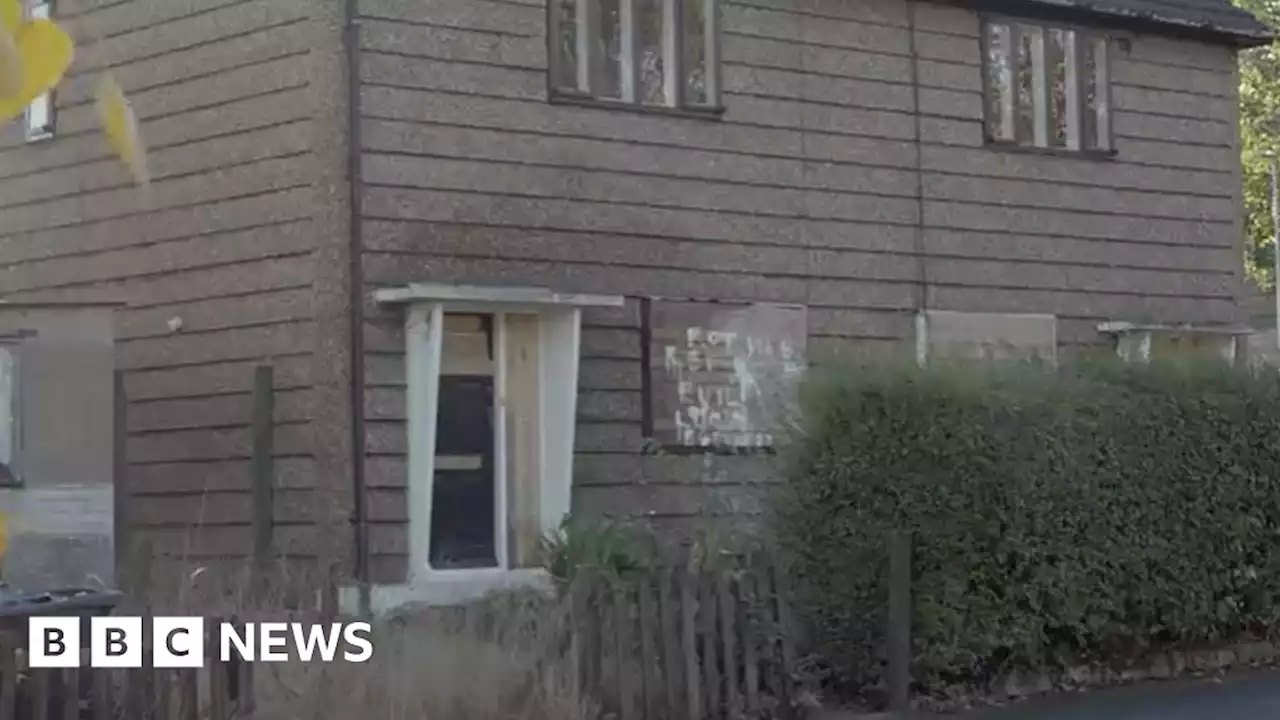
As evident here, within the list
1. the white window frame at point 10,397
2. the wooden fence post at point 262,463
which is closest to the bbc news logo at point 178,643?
the wooden fence post at point 262,463

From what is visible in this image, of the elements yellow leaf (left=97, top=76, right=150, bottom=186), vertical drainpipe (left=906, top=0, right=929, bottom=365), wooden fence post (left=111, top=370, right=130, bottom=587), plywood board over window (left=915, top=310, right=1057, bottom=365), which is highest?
vertical drainpipe (left=906, top=0, right=929, bottom=365)

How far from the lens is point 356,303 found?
41.8 ft

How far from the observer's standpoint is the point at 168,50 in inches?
554

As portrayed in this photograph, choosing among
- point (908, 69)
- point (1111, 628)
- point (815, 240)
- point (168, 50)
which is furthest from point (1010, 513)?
point (168, 50)

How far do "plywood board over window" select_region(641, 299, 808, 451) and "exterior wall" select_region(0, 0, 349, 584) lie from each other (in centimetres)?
270

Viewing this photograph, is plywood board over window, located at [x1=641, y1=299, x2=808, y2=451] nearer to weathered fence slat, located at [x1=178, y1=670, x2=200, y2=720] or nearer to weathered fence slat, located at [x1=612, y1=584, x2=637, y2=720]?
weathered fence slat, located at [x1=612, y1=584, x2=637, y2=720]

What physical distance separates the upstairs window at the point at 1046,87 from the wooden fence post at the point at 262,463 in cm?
727

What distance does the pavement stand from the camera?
35.3ft

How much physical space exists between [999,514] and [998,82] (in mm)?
7024

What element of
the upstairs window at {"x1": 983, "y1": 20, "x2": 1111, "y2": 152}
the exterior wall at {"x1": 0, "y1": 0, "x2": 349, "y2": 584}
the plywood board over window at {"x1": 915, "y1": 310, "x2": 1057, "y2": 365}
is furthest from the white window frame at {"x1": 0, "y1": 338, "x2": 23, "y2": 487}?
the upstairs window at {"x1": 983, "y1": 20, "x2": 1111, "y2": 152}

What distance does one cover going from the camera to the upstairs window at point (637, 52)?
45.8 feet

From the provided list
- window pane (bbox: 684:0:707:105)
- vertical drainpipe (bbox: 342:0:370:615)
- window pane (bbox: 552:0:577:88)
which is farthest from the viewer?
window pane (bbox: 684:0:707:105)

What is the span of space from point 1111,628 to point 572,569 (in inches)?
134

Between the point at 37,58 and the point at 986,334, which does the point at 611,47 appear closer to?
the point at 986,334
